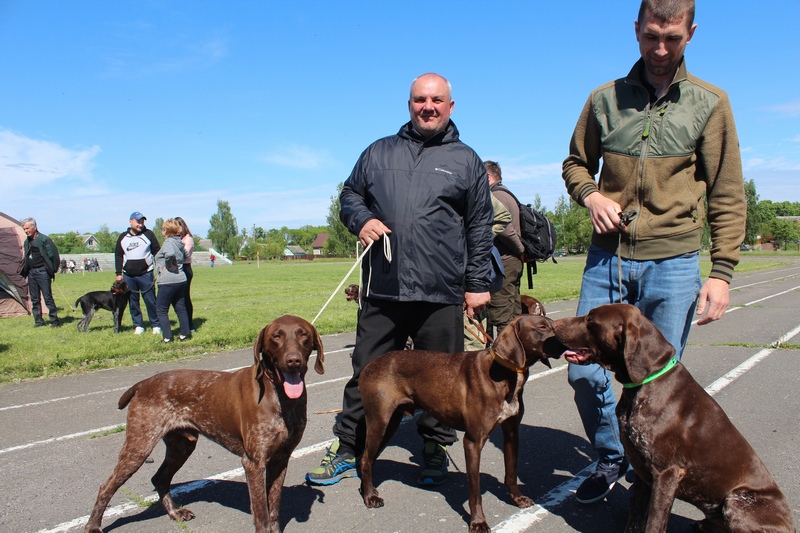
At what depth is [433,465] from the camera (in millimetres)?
4344

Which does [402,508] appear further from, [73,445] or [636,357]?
[73,445]

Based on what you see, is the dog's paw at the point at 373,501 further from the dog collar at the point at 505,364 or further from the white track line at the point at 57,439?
the white track line at the point at 57,439

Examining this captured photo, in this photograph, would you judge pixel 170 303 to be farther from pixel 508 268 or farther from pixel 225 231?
pixel 225 231

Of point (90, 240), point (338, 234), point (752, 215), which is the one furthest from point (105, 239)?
point (752, 215)

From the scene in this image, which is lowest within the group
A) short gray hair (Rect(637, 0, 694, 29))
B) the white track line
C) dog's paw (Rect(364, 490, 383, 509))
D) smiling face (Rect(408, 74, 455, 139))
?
dog's paw (Rect(364, 490, 383, 509))

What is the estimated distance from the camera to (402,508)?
153 inches

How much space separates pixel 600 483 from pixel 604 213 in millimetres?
1737

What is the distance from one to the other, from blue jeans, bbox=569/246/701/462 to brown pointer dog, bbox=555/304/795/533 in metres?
0.49

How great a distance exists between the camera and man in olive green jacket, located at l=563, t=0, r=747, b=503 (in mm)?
3361

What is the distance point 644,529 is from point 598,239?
1.71 m

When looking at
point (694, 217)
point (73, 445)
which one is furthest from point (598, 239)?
point (73, 445)

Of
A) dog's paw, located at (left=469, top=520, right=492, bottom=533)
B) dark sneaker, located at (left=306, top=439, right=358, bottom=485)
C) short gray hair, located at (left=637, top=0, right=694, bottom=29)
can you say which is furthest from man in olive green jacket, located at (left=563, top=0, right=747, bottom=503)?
dark sneaker, located at (left=306, top=439, right=358, bottom=485)

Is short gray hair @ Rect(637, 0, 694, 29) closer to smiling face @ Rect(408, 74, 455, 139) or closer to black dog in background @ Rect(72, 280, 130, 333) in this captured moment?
smiling face @ Rect(408, 74, 455, 139)

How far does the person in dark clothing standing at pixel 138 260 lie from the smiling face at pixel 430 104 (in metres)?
9.17
